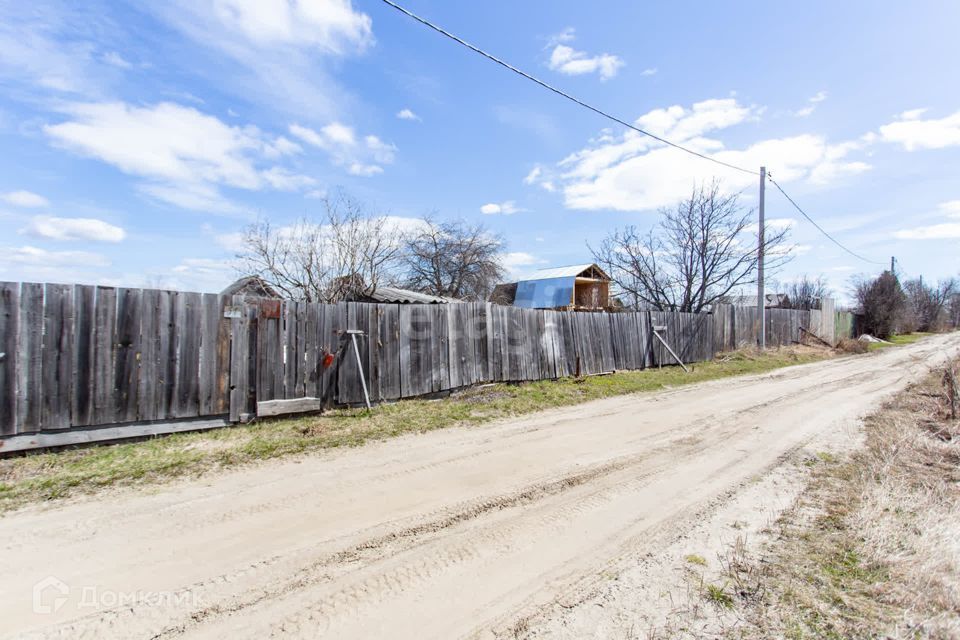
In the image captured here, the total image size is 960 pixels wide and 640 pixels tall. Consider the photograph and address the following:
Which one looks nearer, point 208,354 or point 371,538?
point 371,538

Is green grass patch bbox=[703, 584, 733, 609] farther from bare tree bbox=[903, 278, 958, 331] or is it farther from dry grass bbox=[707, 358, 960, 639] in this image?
bare tree bbox=[903, 278, 958, 331]

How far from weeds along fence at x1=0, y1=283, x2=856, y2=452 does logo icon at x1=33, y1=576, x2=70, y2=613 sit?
3.43 m

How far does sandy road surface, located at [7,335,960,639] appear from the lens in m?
2.37

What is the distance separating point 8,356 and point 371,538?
4898 millimetres

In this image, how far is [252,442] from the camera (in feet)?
18.4

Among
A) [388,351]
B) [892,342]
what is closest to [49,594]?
[388,351]

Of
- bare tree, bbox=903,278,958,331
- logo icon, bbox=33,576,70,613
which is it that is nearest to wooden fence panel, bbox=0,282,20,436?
logo icon, bbox=33,576,70,613

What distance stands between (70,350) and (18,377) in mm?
512

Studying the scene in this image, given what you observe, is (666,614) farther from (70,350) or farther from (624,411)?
(70,350)

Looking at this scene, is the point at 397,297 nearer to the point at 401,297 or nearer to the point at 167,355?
the point at 401,297

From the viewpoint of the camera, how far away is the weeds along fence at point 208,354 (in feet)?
16.7

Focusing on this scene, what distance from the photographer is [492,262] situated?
1229 inches

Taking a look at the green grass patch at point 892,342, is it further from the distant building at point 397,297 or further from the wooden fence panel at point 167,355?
the wooden fence panel at point 167,355

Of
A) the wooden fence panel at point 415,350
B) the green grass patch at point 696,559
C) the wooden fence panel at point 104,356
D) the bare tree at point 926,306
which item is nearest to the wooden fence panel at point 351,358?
the wooden fence panel at point 415,350
